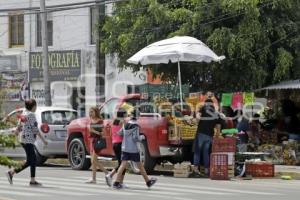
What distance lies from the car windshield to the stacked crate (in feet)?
17.7

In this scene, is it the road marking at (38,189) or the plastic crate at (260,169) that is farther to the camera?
the plastic crate at (260,169)

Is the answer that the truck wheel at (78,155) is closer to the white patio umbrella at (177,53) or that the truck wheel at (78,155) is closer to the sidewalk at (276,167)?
the sidewalk at (276,167)

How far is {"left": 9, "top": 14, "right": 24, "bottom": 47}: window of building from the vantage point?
37031 millimetres

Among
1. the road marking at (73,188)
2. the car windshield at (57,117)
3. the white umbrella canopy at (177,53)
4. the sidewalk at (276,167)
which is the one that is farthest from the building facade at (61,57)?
the road marking at (73,188)

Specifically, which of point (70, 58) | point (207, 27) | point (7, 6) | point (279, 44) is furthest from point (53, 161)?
point (7, 6)

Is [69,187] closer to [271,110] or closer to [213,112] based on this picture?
[213,112]

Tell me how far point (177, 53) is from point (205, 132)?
2.37 meters

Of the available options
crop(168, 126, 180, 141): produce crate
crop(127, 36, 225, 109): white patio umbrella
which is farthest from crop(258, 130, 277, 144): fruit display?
crop(168, 126, 180, 141): produce crate

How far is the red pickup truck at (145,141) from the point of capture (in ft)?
58.6

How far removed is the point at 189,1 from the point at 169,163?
19.9 ft

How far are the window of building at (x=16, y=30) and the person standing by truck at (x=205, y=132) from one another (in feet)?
68.4

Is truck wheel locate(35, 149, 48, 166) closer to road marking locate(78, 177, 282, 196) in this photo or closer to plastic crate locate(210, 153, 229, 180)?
plastic crate locate(210, 153, 229, 180)

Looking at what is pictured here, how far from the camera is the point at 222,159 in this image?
677 inches

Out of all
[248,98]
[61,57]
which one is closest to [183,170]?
[248,98]
